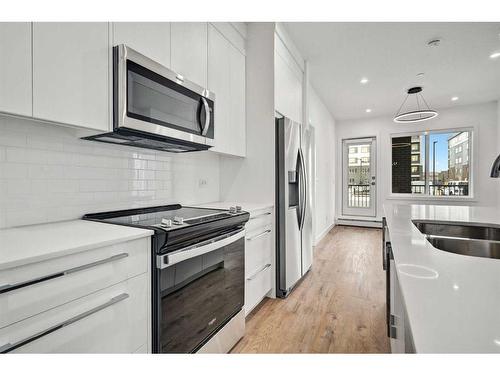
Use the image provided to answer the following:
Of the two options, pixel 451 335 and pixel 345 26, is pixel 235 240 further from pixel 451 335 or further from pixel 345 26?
pixel 345 26

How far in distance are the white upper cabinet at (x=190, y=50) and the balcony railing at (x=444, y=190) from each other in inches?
233

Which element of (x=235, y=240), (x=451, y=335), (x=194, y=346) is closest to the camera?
(x=451, y=335)

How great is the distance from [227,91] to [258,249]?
144 centimetres

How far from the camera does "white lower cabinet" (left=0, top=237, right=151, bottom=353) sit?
2.46 feet

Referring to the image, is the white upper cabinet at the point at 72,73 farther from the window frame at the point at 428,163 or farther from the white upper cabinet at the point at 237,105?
the window frame at the point at 428,163

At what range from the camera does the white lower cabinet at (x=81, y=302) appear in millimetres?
751

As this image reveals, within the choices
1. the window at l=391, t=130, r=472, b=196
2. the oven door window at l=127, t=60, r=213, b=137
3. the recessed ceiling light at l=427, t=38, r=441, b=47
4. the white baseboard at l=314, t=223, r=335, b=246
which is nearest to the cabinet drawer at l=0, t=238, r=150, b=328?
the oven door window at l=127, t=60, r=213, b=137

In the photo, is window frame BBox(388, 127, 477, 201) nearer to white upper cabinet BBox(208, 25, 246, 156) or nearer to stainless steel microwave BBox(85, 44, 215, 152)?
white upper cabinet BBox(208, 25, 246, 156)

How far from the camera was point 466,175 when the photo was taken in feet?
18.1

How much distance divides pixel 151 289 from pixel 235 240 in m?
0.66

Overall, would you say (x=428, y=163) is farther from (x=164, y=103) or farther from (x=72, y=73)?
→ (x=72, y=73)

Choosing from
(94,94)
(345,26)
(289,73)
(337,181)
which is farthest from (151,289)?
(337,181)

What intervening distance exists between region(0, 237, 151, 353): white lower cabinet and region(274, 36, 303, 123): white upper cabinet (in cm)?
204

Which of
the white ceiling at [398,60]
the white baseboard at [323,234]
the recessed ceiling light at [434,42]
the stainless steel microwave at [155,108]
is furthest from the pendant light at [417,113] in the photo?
the stainless steel microwave at [155,108]
